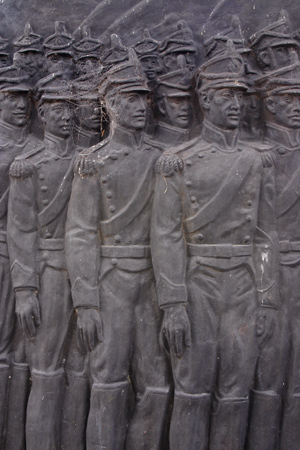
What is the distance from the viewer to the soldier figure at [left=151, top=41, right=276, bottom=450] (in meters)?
5.29

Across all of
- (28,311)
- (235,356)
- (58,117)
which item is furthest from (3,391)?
(58,117)

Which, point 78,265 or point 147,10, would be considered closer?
point 78,265

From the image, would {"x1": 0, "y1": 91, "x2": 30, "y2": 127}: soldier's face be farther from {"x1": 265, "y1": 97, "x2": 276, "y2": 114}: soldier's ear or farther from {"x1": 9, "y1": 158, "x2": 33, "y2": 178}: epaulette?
{"x1": 265, "y1": 97, "x2": 276, "y2": 114}: soldier's ear

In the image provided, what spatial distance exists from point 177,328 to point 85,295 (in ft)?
2.89

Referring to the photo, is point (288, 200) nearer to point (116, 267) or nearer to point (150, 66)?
point (116, 267)

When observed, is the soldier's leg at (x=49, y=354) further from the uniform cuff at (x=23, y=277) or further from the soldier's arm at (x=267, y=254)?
the soldier's arm at (x=267, y=254)

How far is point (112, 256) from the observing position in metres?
5.40

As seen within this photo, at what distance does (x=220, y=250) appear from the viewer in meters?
5.30

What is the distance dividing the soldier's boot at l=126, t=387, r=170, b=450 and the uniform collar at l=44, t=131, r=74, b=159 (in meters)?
2.35

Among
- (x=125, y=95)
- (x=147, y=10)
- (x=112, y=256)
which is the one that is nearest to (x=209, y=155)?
(x=125, y=95)

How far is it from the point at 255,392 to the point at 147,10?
12.7 feet

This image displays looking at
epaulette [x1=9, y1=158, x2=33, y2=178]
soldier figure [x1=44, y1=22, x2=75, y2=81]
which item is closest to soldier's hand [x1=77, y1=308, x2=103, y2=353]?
epaulette [x1=9, y1=158, x2=33, y2=178]

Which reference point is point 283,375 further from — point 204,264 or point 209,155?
point 209,155

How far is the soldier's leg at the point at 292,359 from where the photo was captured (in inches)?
220
